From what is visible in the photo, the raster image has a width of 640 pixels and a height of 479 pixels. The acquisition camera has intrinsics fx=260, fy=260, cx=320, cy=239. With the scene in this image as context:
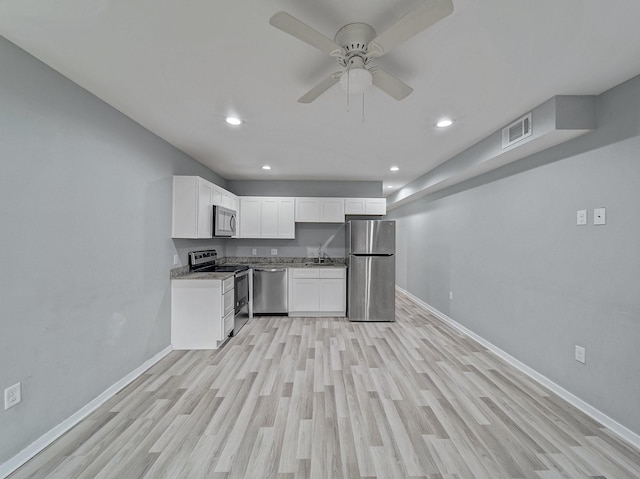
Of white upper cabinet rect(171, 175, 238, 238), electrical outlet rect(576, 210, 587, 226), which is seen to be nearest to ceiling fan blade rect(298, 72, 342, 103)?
white upper cabinet rect(171, 175, 238, 238)

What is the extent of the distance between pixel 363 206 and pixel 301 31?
150 inches

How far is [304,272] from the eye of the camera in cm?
452

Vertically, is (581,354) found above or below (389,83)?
below

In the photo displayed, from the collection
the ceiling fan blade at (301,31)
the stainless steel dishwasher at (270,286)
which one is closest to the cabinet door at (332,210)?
the stainless steel dishwasher at (270,286)

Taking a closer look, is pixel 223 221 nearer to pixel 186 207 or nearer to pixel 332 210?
pixel 186 207

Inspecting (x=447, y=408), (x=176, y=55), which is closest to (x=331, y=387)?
(x=447, y=408)

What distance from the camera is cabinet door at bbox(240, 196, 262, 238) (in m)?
4.75

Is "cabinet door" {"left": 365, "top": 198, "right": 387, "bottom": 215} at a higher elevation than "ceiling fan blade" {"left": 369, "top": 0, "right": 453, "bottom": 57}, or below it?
below

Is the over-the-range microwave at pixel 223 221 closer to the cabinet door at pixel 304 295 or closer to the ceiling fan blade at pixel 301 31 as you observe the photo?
the cabinet door at pixel 304 295

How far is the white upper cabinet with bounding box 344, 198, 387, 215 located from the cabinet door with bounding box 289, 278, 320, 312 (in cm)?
Result: 147

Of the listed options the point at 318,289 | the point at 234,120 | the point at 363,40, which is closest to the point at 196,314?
the point at 318,289

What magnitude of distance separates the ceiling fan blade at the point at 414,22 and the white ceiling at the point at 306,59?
19 centimetres

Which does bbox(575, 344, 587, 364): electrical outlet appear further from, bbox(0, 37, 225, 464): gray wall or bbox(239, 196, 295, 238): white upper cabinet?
bbox(0, 37, 225, 464): gray wall

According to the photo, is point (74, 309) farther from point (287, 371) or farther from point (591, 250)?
point (591, 250)
